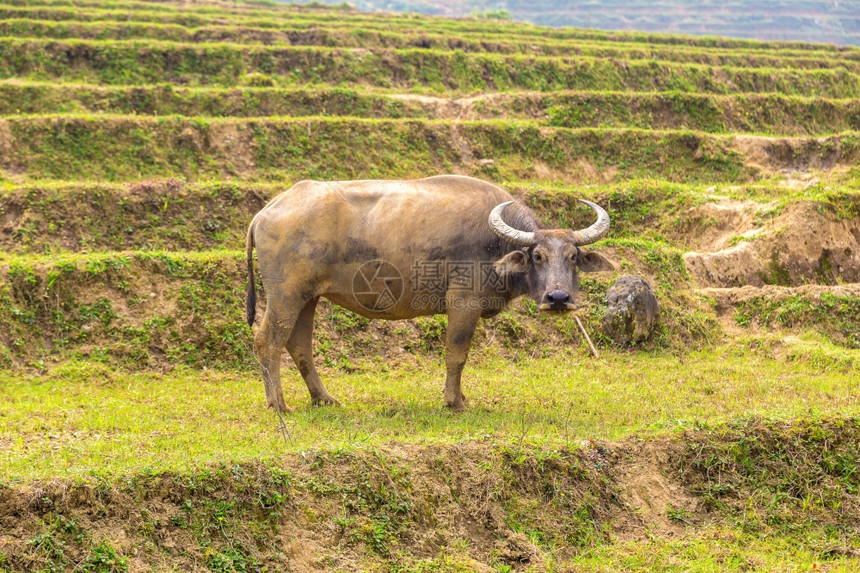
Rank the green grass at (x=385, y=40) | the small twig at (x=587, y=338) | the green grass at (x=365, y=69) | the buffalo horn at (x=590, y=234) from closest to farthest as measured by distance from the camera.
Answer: the buffalo horn at (x=590, y=234)
the small twig at (x=587, y=338)
the green grass at (x=365, y=69)
the green grass at (x=385, y=40)

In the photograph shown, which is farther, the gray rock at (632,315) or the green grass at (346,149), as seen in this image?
the green grass at (346,149)

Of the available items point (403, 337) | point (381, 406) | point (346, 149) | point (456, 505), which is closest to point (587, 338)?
point (403, 337)

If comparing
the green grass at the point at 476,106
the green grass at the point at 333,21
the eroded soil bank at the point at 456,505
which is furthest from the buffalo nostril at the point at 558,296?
the green grass at the point at 333,21

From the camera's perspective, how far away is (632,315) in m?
12.4

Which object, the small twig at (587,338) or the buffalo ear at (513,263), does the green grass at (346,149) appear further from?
the buffalo ear at (513,263)

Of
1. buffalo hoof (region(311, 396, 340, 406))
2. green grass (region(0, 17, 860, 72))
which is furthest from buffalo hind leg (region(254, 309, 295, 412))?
green grass (region(0, 17, 860, 72))

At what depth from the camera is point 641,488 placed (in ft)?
26.7

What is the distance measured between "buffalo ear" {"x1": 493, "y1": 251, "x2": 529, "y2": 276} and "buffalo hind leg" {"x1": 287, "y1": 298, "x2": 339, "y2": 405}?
205 cm

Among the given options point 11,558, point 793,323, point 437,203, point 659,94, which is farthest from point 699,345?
point 659,94

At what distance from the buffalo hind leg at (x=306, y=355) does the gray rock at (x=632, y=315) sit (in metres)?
4.35

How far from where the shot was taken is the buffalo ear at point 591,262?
944 cm

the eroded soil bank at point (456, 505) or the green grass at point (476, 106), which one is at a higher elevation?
the green grass at point (476, 106)

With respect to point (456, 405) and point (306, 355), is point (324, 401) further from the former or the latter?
point (456, 405)

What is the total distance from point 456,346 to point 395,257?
110 cm
